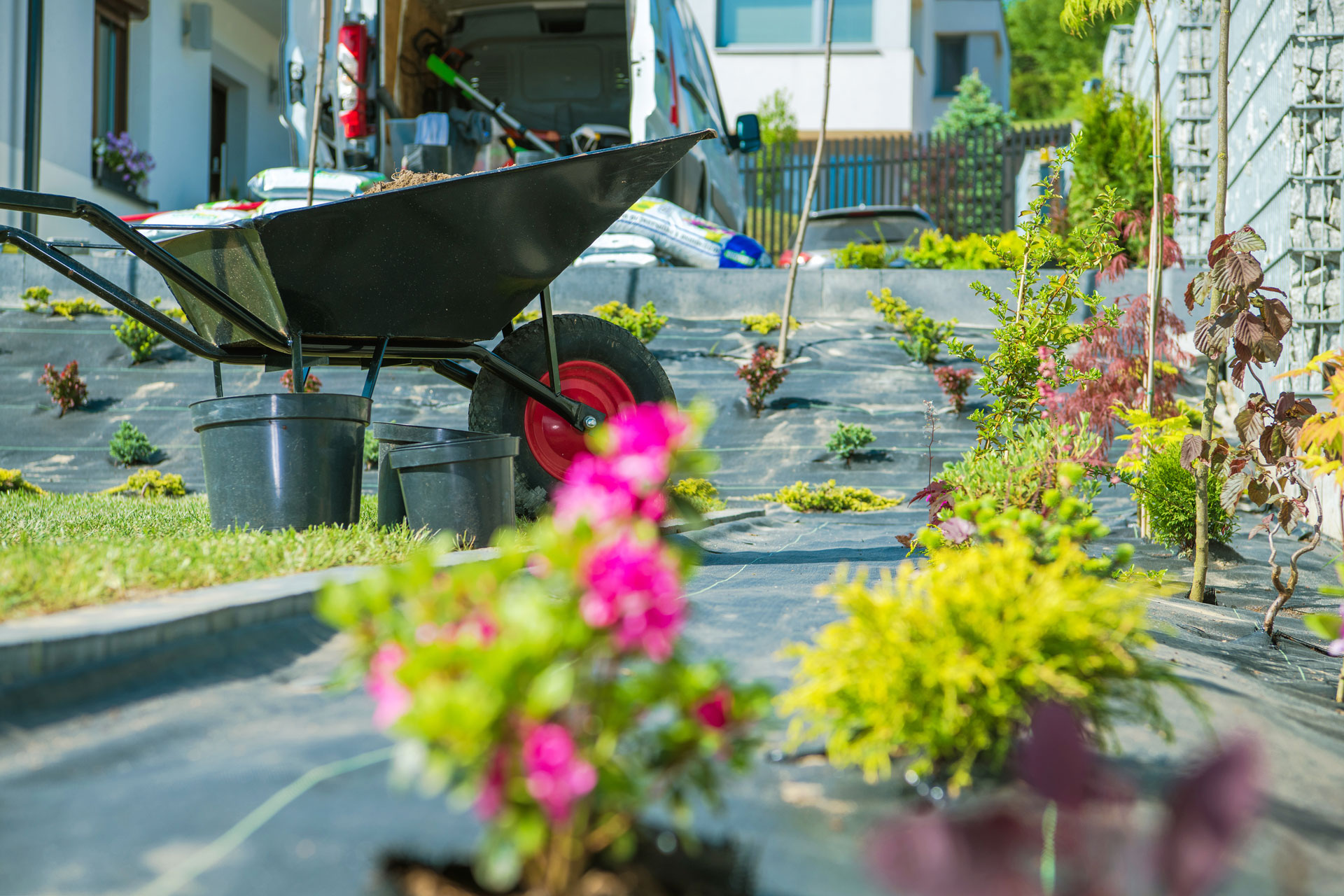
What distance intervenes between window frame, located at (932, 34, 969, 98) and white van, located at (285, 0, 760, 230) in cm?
1823

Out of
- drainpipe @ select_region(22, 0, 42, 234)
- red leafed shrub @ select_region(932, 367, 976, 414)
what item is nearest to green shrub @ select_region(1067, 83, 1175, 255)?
red leafed shrub @ select_region(932, 367, 976, 414)

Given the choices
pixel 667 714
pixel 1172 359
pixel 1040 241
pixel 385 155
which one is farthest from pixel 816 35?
pixel 667 714

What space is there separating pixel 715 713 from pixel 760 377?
7.08m

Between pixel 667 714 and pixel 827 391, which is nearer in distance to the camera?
pixel 667 714

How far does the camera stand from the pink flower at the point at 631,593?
3.76 feet

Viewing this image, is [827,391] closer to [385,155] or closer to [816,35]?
[385,155]

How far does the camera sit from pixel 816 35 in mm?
21719

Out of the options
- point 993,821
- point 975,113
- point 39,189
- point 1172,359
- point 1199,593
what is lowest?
point 1199,593

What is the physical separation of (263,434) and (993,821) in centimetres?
326

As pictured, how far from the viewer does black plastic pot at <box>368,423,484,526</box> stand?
4074 mm

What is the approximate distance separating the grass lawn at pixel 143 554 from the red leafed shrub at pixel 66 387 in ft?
11.8

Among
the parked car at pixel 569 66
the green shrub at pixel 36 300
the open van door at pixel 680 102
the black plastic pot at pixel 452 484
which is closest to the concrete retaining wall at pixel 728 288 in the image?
the green shrub at pixel 36 300

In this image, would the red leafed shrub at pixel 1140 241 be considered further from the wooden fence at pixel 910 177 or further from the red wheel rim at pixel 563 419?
the wooden fence at pixel 910 177

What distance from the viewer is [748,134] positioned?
11.1 metres
